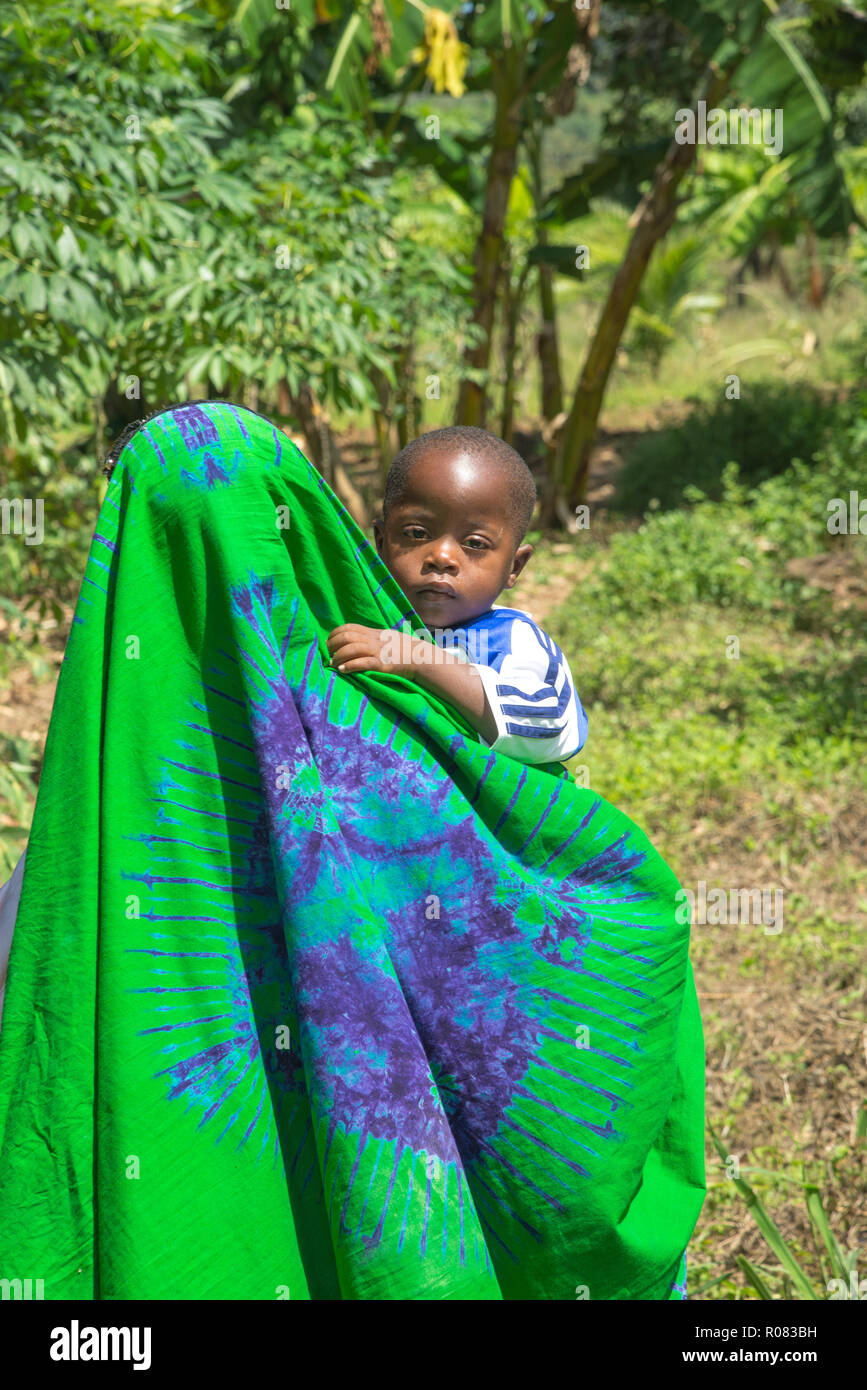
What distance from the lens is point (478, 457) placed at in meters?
1.66

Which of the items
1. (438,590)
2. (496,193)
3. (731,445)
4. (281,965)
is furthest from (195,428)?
(731,445)

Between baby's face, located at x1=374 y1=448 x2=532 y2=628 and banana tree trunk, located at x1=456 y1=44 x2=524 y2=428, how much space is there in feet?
22.9

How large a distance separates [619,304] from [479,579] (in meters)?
8.10

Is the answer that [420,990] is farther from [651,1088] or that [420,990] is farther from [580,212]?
[580,212]

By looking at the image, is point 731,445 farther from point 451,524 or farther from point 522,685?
point 522,685

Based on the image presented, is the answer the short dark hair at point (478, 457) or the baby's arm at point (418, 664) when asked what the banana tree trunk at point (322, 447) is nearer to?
the short dark hair at point (478, 457)

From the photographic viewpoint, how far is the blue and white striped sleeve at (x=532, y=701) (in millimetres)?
1456

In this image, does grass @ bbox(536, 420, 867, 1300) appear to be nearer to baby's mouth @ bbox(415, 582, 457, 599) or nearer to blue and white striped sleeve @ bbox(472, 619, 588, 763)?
blue and white striped sleeve @ bbox(472, 619, 588, 763)

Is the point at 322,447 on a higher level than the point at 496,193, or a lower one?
lower

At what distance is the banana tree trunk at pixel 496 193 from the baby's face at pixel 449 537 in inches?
274

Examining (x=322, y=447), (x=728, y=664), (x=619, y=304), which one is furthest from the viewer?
(x=619, y=304)

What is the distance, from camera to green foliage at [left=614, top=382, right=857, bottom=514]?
924cm
